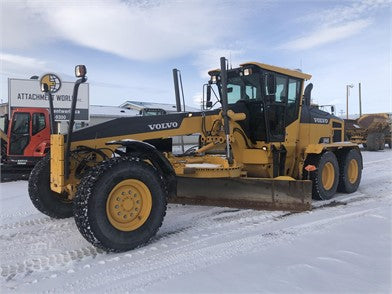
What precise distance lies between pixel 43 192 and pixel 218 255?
276cm

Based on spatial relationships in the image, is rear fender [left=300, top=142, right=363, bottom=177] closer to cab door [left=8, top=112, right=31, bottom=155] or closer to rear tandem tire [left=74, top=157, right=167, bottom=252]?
rear tandem tire [left=74, top=157, right=167, bottom=252]

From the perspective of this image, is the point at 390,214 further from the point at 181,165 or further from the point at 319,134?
the point at 181,165

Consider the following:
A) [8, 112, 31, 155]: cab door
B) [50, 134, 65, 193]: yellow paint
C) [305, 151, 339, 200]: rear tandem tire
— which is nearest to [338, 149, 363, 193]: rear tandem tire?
[305, 151, 339, 200]: rear tandem tire

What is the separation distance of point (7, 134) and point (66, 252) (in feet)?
33.3

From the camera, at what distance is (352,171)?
8.73m

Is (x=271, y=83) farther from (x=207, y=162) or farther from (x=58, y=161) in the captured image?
(x=58, y=161)

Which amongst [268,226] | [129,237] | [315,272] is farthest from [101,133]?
→ [315,272]

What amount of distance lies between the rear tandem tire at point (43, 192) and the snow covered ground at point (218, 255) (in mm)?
211

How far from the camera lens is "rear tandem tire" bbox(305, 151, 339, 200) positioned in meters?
7.47

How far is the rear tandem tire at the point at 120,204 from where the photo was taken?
169 inches

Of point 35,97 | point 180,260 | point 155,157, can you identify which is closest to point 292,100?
point 155,157

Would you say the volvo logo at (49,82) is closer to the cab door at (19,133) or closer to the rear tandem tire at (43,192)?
the rear tandem tire at (43,192)

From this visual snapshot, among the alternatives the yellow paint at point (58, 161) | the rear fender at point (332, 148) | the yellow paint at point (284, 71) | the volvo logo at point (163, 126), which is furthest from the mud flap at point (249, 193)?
the yellow paint at point (58, 161)

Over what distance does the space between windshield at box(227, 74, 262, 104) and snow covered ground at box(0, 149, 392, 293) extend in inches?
84.8
